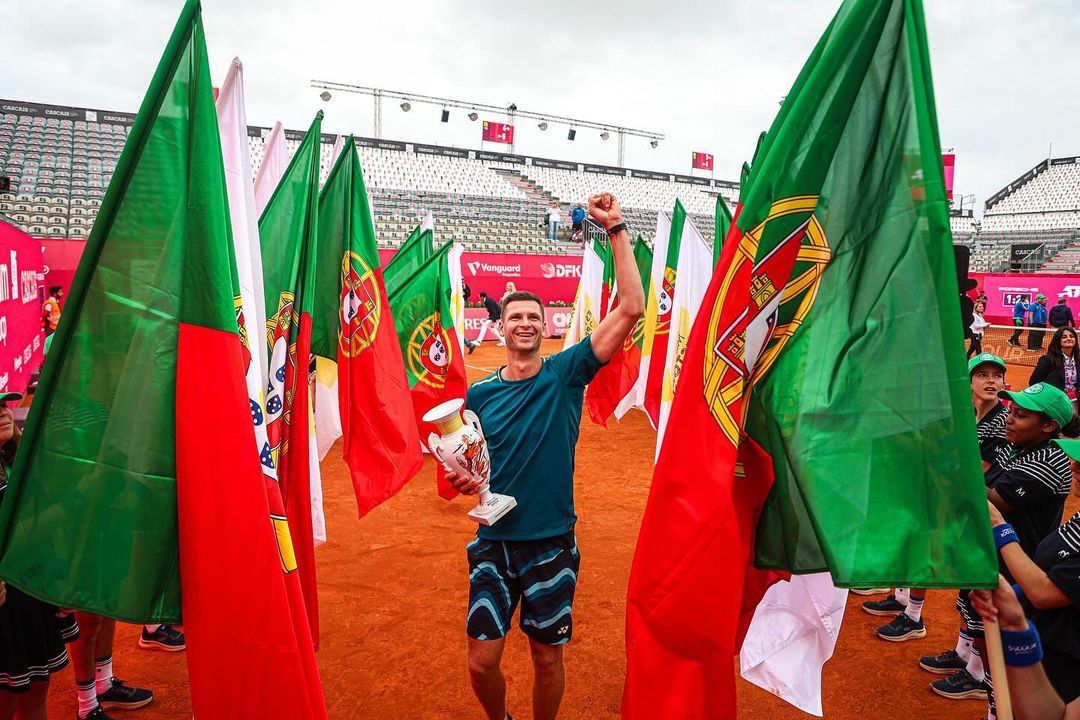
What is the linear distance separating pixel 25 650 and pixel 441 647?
2400mm

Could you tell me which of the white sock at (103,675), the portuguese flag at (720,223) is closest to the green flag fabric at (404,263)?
the portuguese flag at (720,223)

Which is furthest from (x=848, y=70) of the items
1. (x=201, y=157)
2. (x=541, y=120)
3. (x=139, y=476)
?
(x=541, y=120)

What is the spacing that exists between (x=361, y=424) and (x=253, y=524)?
3.38 m

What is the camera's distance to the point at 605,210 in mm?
3258

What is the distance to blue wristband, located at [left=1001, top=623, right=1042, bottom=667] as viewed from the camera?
2.05 metres

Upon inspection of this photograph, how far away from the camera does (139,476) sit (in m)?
2.06

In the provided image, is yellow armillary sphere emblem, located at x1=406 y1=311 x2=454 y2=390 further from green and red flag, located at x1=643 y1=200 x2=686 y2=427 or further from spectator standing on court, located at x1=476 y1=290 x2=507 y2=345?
spectator standing on court, located at x1=476 y1=290 x2=507 y2=345

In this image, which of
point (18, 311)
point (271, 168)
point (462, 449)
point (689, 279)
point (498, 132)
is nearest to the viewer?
point (462, 449)

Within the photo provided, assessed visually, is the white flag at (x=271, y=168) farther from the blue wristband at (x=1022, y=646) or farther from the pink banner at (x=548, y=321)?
the pink banner at (x=548, y=321)

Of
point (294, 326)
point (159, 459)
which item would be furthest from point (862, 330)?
point (294, 326)

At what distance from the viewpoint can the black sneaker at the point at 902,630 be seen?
480 centimetres

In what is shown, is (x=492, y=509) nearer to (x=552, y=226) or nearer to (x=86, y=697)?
(x=86, y=697)

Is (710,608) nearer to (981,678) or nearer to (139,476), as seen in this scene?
(139,476)

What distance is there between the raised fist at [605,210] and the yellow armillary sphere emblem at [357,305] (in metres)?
2.27
